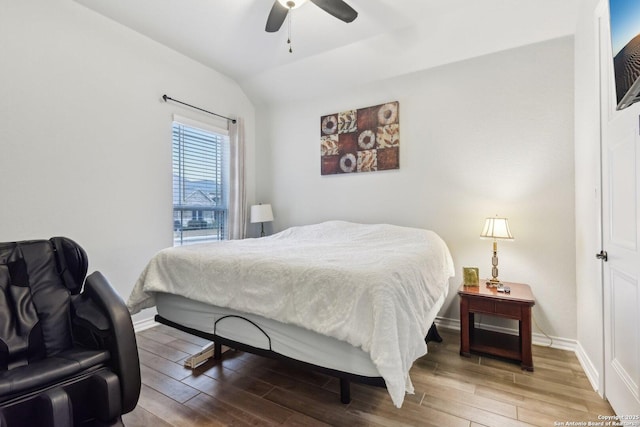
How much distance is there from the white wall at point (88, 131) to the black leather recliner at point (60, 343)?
92cm

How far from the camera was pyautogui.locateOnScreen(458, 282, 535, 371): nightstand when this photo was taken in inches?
85.3

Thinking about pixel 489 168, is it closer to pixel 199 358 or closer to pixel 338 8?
pixel 338 8

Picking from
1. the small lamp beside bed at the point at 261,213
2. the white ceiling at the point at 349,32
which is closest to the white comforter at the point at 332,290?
the small lamp beside bed at the point at 261,213

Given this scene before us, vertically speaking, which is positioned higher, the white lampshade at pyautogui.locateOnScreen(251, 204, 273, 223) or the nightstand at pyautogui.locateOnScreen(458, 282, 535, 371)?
the white lampshade at pyautogui.locateOnScreen(251, 204, 273, 223)

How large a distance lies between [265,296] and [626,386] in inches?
73.9

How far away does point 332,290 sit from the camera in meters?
1.50

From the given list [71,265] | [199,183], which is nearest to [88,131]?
[199,183]

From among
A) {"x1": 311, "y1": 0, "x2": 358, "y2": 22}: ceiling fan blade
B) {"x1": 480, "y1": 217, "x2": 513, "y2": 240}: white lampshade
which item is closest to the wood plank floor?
{"x1": 480, "y1": 217, "x2": 513, "y2": 240}: white lampshade

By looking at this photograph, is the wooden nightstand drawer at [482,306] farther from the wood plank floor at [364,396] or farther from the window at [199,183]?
the window at [199,183]

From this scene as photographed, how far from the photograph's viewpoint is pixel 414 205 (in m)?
3.20

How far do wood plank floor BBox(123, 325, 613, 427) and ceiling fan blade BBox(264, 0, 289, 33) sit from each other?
2626 mm

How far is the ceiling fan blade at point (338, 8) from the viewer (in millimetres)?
2089

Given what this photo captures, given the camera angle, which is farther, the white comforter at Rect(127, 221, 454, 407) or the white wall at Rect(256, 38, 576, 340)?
the white wall at Rect(256, 38, 576, 340)

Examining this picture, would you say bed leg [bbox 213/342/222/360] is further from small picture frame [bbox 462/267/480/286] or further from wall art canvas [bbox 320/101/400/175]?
wall art canvas [bbox 320/101/400/175]
